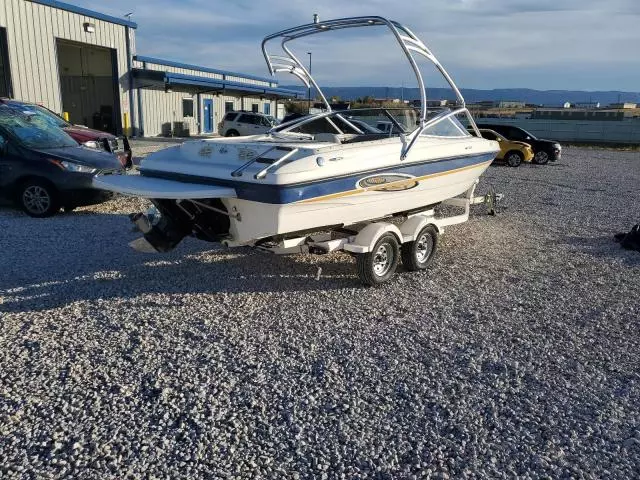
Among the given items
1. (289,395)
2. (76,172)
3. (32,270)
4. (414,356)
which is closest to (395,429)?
(289,395)

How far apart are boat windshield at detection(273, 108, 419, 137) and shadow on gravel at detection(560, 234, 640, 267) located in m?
2.95

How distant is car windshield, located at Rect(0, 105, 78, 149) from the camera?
9.10 meters

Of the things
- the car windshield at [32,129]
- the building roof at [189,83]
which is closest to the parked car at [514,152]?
the building roof at [189,83]

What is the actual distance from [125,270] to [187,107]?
2510 centimetres

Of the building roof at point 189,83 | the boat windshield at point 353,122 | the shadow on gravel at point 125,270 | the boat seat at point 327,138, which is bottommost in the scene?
the shadow on gravel at point 125,270

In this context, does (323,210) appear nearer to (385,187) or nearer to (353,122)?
(385,187)

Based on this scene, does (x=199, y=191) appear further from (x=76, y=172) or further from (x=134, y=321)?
(x=76, y=172)

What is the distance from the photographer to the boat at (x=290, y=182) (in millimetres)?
5023

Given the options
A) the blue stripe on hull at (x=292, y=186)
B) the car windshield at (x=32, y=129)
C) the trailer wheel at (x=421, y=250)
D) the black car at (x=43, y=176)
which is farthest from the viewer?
the car windshield at (x=32, y=129)

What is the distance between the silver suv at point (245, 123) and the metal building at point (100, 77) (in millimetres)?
2734

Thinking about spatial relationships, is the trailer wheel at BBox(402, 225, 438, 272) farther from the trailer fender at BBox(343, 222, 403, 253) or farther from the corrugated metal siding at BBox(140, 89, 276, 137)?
the corrugated metal siding at BBox(140, 89, 276, 137)

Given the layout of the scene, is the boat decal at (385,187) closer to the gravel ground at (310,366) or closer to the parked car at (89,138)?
the gravel ground at (310,366)

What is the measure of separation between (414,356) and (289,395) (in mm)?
1124

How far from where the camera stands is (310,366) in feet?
13.2
